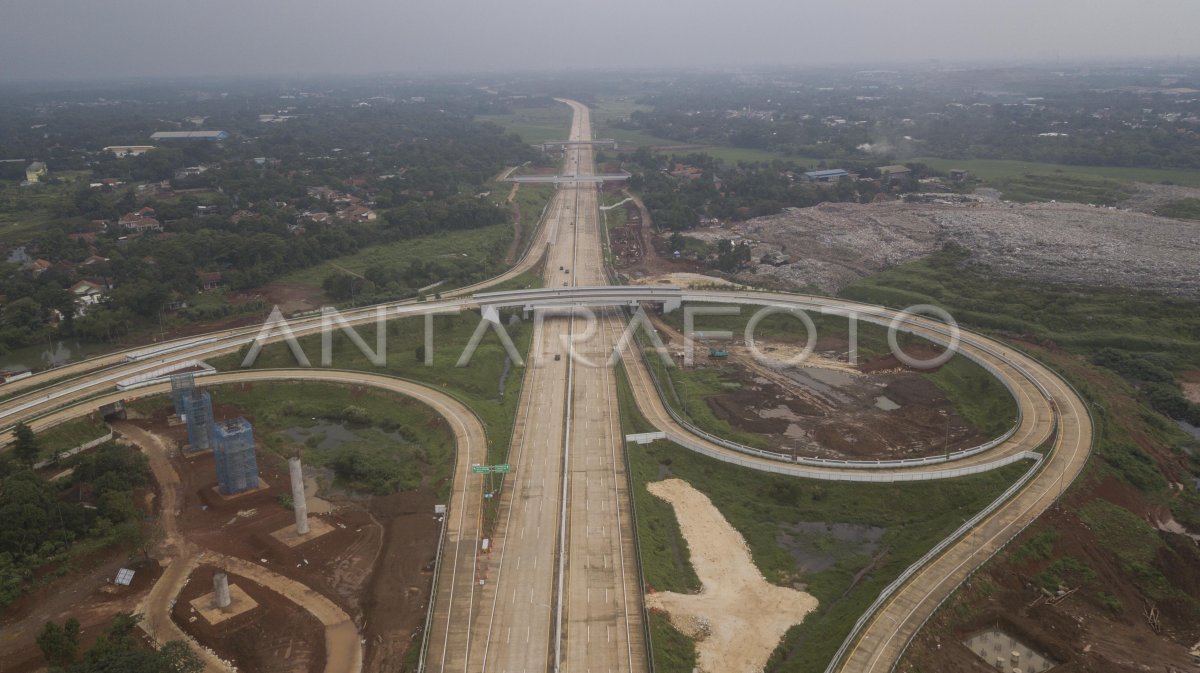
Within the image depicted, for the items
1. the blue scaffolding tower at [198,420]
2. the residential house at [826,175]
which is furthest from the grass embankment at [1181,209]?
the blue scaffolding tower at [198,420]

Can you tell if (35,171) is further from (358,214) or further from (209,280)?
(209,280)

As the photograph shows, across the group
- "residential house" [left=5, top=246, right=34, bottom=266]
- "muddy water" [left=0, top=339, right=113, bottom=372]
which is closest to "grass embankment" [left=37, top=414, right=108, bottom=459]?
"muddy water" [left=0, top=339, right=113, bottom=372]

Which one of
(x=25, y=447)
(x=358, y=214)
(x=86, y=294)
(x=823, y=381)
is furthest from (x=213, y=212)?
(x=823, y=381)

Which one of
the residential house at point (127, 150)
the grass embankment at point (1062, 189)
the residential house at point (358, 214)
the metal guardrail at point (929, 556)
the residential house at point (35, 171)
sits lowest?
the metal guardrail at point (929, 556)

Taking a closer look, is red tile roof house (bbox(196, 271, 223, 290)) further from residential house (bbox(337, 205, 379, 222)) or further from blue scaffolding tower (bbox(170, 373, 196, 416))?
blue scaffolding tower (bbox(170, 373, 196, 416))

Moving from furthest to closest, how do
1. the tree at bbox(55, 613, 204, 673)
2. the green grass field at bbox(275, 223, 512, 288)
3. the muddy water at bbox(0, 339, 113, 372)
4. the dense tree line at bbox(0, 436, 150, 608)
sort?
the green grass field at bbox(275, 223, 512, 288), the muddy water at bbox(0, 339, 113, 372), the dense tree line at bbox(0, 436, 150, 608), the tree at bbox(55, 613, 204, 673)

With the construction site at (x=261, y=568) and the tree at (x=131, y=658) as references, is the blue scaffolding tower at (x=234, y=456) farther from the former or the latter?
the tree at (x=131, y=658)
